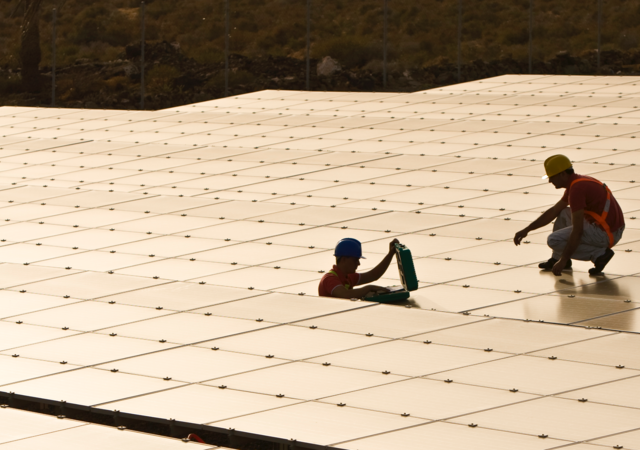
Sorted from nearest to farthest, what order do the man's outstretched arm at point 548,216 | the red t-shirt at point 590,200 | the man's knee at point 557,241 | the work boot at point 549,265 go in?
the red t-shirt at point 590,200, the man's knee at point 557,241, the man's outstretched arm at point 548,216, the work boot at point 549,265

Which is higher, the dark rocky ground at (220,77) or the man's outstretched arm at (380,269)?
the dark rocky ground at (220,77)

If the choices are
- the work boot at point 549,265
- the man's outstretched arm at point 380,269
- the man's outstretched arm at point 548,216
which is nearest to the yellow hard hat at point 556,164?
the man's outstretched arm at point 548,216

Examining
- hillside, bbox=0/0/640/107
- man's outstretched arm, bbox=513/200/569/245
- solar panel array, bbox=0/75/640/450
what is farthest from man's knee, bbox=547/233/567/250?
hillside, bbox=0/0/640/107

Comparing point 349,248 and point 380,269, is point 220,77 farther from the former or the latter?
point 349,248

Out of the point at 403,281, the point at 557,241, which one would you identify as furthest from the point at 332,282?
the point at 557,241

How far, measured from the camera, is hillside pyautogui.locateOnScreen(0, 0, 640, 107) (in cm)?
3278

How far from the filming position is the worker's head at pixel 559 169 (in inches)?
359

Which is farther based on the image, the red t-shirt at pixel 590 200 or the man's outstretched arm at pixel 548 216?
the man's outstretched arm at pixel 548 216

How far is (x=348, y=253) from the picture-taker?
8742mm

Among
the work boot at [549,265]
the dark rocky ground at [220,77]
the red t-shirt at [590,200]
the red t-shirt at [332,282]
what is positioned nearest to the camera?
the red t-shirt at [332,282]

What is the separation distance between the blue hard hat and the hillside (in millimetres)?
20608

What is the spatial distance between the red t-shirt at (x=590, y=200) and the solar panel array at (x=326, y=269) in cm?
54

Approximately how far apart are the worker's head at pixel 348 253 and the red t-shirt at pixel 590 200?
192 cm

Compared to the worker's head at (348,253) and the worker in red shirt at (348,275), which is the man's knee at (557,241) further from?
the worker's head at (348,253)
